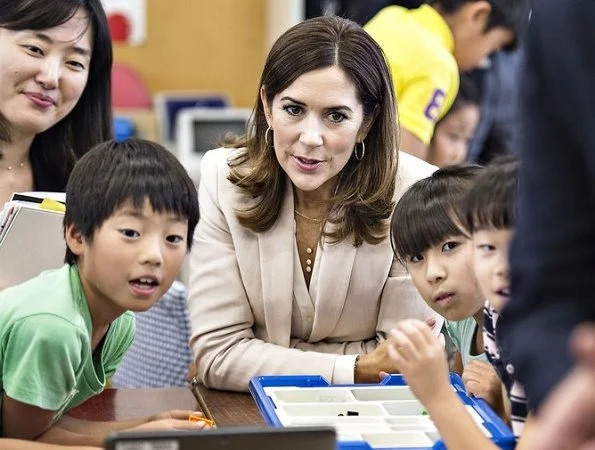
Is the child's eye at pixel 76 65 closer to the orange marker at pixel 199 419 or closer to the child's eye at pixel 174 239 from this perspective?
the child's eye at pixel 174 239

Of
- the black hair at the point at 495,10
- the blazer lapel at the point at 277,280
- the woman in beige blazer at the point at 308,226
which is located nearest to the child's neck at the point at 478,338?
the woman in beige blazer at the point at 308,226

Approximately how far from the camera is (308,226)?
2.12 meters

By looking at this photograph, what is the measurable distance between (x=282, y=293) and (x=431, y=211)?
38 centimetres

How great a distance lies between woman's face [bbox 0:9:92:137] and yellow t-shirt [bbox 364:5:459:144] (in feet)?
2.95

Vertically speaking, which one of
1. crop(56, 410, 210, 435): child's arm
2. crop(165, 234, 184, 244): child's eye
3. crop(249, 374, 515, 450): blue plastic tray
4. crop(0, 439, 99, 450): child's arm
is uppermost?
crop(165, 234, 184, 244): child's eye

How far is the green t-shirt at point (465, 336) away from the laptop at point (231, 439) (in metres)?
0.71

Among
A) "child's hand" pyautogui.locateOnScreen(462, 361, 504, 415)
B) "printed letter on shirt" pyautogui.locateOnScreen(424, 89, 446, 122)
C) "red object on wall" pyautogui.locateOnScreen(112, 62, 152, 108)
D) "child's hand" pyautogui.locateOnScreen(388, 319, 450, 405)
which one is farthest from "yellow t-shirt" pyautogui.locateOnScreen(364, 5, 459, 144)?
"red object on wall" pyautogui.locateOnScreen(112, 62, 152, 108)

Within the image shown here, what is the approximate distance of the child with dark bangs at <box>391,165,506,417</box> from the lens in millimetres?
1753

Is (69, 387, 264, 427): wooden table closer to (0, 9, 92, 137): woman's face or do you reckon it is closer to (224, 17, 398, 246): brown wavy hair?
(224, 17, 398, 246): brown wavy hair

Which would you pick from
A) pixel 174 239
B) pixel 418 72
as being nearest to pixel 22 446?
pixel 174 239

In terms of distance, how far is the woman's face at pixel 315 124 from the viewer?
1994mm

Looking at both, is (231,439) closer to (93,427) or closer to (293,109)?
(93,427)

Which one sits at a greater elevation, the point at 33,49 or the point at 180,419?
the point at 33,49

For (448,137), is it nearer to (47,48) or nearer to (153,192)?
(47,48)
